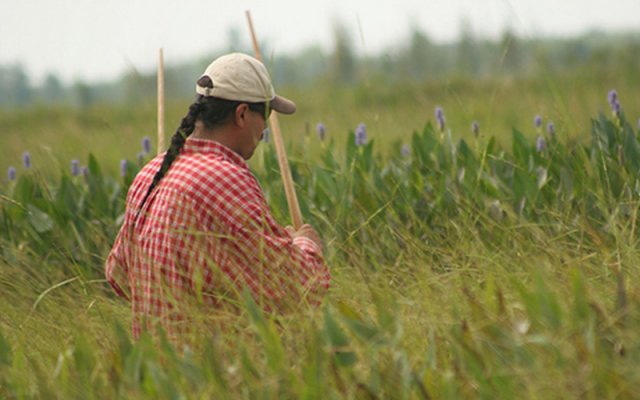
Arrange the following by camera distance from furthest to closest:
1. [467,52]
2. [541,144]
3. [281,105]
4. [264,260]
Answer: [467,52], [541,144], [281,105], [264,260]

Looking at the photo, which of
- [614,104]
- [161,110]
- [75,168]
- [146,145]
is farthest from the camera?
[75,168]

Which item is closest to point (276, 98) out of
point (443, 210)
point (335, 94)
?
point (443, 210)

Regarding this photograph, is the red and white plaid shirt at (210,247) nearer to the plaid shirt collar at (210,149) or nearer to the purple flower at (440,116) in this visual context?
the plaid shirt collar at (210,149)

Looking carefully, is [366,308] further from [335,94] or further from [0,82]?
[0,82]

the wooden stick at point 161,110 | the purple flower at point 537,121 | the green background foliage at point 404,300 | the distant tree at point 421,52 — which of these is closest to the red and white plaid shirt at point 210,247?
the green background foliage at point 404,300

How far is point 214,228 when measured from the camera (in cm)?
321

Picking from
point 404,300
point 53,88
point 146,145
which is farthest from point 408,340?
point 53,88

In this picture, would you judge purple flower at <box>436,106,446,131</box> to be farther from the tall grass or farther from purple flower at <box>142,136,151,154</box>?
purple flower at <box>142,136,151,154</box>

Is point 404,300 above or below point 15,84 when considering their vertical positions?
above

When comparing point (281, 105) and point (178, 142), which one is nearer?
point (178, 142)

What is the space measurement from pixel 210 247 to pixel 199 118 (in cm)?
44

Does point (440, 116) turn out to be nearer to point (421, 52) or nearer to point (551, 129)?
point (551, 129)

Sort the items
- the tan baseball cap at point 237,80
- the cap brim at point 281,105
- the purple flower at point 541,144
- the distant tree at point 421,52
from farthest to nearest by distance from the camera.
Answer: the distant tree at point 421,52, the purple flower at point 541,144, the cap brim at point 281,105, the tan baseball cap at point 237,80

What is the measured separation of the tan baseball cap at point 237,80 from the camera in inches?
128
